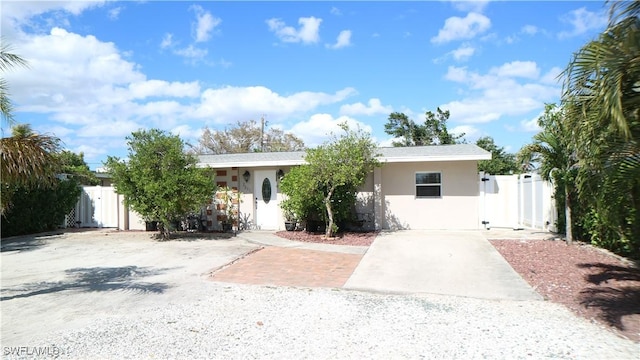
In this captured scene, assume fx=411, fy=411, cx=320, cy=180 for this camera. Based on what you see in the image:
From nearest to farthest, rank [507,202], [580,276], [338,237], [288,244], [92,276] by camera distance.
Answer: [580,276] → [92,276] → [288,244] → [338,237] → [507,202]

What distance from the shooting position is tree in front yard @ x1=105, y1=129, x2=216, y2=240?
12938mm

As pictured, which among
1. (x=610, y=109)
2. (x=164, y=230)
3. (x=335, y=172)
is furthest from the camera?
(x=164, y=230)

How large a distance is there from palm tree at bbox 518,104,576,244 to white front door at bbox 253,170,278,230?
332 inches

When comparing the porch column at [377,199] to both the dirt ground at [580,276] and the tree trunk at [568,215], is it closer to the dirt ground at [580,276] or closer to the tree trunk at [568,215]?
the dirt ground at [580,276]

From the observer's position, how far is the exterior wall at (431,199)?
14102mm

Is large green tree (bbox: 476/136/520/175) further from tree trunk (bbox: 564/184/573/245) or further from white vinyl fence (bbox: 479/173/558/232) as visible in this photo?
tree trunk (bbox: 564/184/573/245)

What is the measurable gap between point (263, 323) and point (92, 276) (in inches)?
188

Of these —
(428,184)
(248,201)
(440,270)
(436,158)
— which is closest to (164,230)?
(248,201)

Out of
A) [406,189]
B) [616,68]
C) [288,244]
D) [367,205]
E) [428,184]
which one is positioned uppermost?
[616,68]

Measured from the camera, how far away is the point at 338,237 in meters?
13.1

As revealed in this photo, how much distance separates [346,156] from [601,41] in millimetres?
8163

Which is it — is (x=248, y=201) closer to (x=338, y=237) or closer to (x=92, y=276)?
(x=338, y=237)

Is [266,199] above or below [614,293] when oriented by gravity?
above

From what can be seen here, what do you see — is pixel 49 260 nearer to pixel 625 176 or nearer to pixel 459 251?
pixel 459 251
